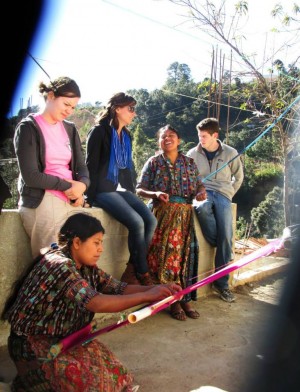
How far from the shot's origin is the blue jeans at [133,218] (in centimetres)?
350

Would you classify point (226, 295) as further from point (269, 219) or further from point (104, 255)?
point (269, 219)

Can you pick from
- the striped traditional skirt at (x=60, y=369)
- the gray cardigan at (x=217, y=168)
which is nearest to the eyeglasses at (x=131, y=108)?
the gray cardigan at (x=217, y=168)

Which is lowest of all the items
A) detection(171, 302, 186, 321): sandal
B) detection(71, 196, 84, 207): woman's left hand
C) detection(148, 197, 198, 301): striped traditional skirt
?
detection(171, 302, 186, 321): sandal

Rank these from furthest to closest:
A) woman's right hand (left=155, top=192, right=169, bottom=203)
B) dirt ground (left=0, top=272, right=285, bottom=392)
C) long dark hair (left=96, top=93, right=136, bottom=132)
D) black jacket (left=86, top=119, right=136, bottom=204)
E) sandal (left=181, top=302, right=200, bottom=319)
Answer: sandal (left=181, top=302, right=200, bottom=319)
woman's right hand (left=155, top=192, right=169, bottom=203)
long dark hair (left=96, top=93, right=136, bottom=132)
black jacket (left=86, top=119, right=136, bottom=204)
dirt ground (left=0, top=272, right=285, bottom=392)

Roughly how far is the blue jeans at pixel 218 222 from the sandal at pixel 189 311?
67 centimetres

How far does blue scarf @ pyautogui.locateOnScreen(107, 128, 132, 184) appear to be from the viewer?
355cm

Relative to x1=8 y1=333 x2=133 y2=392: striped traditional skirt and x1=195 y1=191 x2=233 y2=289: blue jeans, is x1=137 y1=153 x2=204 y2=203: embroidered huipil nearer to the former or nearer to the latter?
x1=195 y1=191 x2=233 y2=289: blue jeans

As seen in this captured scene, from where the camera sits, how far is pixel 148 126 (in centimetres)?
3581

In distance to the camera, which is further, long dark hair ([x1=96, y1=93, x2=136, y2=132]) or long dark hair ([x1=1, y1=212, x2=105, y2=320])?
long dark hair ([x1=96, y1=93, x2=136, y2=132])

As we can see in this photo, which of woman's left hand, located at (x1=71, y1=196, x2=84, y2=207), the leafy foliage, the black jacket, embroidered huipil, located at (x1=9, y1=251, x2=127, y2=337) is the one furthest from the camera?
the leafy foliage

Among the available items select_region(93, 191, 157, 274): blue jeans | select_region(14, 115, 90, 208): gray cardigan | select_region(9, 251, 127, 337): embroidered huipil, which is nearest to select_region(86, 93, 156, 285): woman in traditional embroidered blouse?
select_region(93, 191, 157, 274): blue jeans

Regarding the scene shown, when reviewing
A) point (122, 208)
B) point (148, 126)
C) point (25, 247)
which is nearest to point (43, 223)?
point (25, 247)

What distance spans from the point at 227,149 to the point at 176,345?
218cm

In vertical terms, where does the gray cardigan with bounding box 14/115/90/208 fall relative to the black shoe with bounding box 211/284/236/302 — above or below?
above
